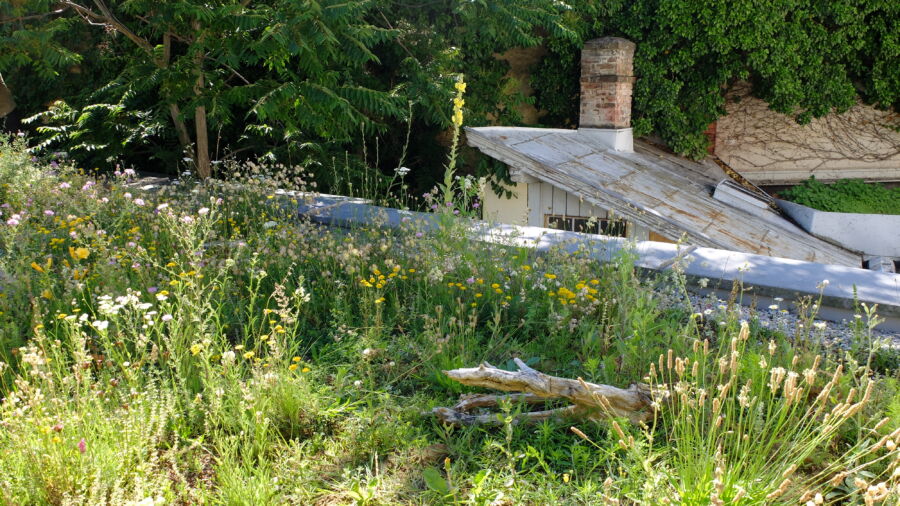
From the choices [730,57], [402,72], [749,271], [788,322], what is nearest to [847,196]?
[730,57]

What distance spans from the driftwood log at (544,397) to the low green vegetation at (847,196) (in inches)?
438

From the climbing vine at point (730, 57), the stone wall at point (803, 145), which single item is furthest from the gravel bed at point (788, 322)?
the stone wall at point (803, 145)

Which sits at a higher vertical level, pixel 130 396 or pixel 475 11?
pixel 475 11

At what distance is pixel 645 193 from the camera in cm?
832

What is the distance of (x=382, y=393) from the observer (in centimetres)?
279

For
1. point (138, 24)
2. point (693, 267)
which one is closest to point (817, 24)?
point (693, 267)

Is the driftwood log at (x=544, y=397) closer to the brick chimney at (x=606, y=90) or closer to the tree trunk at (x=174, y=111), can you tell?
the tree trunk at (x=174, y=111)

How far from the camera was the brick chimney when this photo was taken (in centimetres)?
995

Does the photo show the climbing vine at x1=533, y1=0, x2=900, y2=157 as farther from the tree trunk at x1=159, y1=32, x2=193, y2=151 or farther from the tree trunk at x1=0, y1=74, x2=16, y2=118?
the tree trunk at x1=0, y1=74, x2=16, y2=118

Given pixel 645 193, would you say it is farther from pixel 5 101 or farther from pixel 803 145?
pixel 5 101

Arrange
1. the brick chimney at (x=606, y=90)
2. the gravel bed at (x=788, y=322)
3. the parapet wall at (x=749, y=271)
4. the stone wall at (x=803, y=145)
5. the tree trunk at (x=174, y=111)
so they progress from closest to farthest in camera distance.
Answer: the gravel bed at (x=788, y=322)
the parapet wall at (x=749, y=271)
the tree trunk at (x=174, y=111)
the brick chimney at (x=606, y=90)
the stone wall at (x=803, y=145)

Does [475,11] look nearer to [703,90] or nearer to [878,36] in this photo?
[703,90]

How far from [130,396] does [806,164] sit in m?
13.9

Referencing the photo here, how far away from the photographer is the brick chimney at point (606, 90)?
9945 mm
